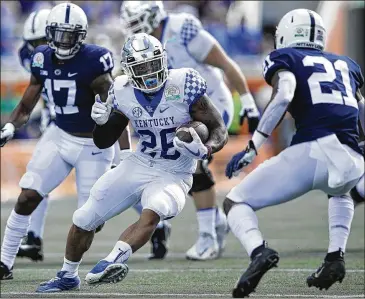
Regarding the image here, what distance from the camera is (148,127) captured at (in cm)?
590

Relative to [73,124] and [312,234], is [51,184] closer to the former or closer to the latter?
[73,124]

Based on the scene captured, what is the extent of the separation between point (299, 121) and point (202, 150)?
2.10 feet

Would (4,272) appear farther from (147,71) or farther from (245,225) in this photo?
(245,225)

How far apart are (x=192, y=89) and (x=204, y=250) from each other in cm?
245

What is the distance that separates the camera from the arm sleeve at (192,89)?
5.80 m

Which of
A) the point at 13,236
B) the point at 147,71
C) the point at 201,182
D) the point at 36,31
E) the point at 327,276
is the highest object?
the point at 147,71

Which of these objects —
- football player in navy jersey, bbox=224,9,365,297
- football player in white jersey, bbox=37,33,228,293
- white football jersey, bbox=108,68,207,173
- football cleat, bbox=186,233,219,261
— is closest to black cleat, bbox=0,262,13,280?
football player in white jersey, bbox=37,33,228,293

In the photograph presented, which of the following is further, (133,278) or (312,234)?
(312,234)

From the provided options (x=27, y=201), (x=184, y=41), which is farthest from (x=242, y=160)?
(x=184, y=41)

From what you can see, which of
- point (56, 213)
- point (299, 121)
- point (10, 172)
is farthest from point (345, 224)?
point (10, 172)

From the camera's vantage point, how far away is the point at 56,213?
11406 millimetres

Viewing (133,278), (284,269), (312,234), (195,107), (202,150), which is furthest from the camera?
(312,234)

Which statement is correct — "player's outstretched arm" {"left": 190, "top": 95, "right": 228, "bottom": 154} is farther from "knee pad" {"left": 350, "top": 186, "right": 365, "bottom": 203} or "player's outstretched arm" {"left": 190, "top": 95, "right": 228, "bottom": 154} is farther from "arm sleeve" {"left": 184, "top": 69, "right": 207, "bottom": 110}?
"knee pad" {"left": 350, "top": 186, "right": 365, "bottom": 203}

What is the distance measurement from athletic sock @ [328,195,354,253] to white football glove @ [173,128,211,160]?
902 millimetres
